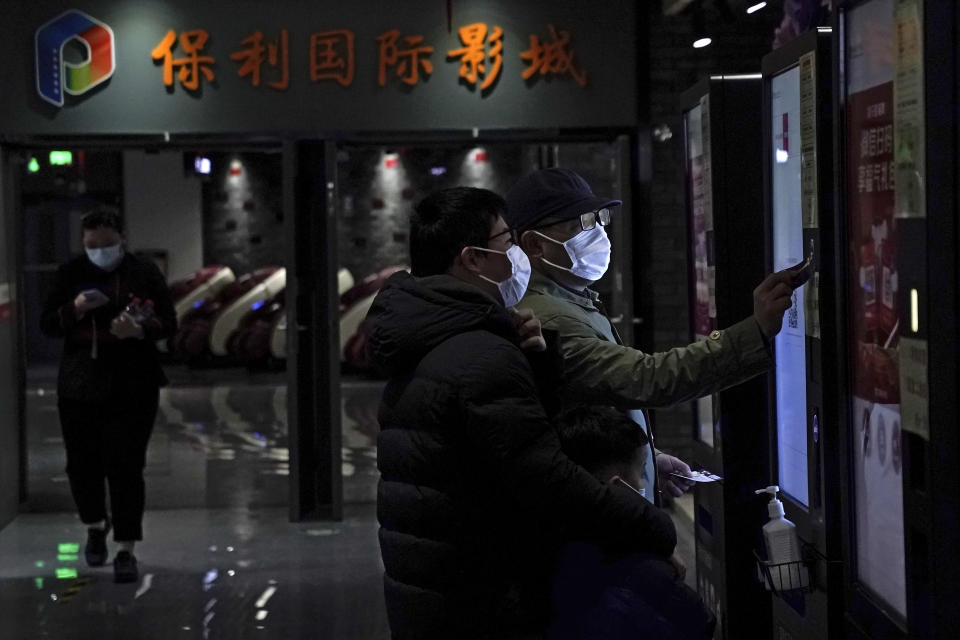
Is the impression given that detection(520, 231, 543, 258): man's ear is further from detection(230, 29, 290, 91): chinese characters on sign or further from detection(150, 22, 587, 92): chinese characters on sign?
detection(230, 29, 290, 91): chinese characters on sign

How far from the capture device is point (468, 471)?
2.84 m

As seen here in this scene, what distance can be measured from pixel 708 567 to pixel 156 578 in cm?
328

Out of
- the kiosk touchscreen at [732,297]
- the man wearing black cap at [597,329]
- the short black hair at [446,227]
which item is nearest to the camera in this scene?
the short black hair at [446,227]

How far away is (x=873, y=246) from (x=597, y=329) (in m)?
0.90

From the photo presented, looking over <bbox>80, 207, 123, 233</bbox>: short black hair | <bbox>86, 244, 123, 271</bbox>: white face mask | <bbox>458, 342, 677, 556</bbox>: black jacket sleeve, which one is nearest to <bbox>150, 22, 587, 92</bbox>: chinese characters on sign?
<bbox>80, 207, 123, 233</bbox>: short black hair

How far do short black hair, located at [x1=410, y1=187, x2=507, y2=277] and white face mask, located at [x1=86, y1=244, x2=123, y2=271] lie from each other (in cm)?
405

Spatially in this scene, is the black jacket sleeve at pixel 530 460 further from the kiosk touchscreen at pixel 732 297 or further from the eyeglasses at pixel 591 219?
the kiosk touchscreen at pixel 732 297

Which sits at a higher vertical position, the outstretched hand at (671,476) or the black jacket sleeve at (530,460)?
the black jacket sleeve at (530,460)

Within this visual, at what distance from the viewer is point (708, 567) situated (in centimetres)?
437

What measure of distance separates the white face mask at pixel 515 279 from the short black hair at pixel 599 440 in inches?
11.1

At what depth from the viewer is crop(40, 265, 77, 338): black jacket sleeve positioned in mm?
6684

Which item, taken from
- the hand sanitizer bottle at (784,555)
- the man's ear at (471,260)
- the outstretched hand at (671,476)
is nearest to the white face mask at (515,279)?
the man's ear at (471,260)

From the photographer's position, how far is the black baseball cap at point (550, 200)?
3.54 m

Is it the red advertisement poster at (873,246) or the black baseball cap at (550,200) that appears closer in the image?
the red advertisement poster at (873,246)
